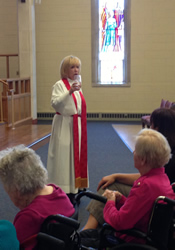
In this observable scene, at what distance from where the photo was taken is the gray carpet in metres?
3.67

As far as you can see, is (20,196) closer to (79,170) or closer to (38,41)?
(79,170)

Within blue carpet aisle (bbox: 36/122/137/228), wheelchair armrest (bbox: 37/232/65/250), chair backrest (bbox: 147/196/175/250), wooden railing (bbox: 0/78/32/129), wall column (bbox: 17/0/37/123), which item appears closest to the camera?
wheelchair armrest (bbox: 37/232/65/250)

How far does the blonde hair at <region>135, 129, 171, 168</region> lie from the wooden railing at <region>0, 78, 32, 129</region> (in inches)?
260

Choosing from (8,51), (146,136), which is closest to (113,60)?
(8,51)

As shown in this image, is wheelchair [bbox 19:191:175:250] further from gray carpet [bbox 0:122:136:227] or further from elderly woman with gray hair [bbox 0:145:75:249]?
gray carpet [bbox 0:122:136:227]

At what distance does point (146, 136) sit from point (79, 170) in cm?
190

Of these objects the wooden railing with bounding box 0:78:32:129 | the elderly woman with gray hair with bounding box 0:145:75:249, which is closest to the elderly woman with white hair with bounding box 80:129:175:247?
the elderly woman with gray hair with bounding box 0:145:75:249

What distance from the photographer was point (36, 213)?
5.07ft

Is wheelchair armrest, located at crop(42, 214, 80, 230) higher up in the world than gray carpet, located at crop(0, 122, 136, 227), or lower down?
higher up

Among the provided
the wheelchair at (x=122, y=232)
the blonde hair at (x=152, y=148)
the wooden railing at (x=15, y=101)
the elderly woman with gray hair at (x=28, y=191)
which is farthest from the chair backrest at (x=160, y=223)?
the wooden railing at (x=15, y=101)

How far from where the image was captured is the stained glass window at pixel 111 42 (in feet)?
35.9

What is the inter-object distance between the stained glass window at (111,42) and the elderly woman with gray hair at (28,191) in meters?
9.68

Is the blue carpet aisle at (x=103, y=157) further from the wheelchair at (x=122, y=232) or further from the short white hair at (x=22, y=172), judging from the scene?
the short white hair at (x=22, y=172)

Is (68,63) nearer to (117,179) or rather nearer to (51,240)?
(117,179)
